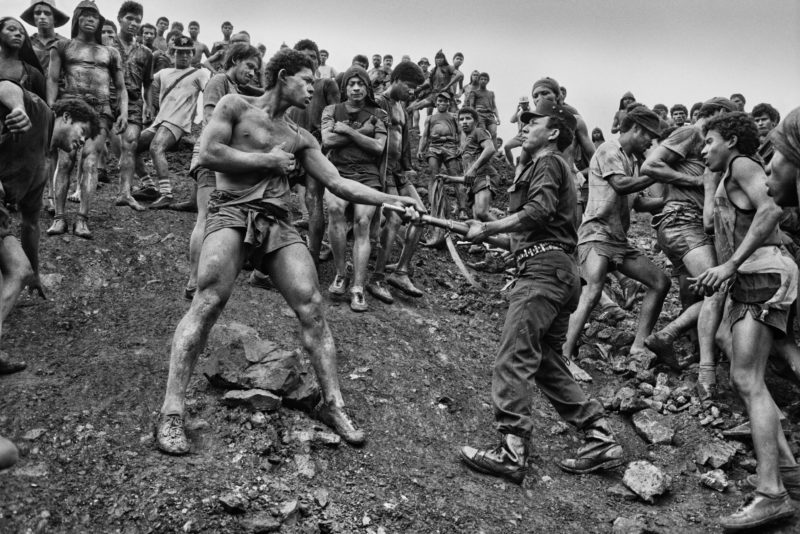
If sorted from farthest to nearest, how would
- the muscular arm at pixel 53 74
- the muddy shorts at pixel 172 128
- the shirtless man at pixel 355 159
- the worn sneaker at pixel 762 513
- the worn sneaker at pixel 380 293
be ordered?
1. the muddy shorts at pixel 172 128
2. the muscular arm at pixel 53 74
3. the worn sneaker at pixel 380 293
4. the shirtless man at pixel 355 159
5. the worn sneaker at pixel 762 513

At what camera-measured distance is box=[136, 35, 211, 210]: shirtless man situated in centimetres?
870

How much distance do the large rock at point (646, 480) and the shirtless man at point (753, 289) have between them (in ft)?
1.72

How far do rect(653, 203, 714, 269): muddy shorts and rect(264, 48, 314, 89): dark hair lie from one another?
3.77 metres

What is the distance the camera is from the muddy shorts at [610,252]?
6699mm

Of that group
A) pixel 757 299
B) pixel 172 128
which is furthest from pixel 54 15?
pixel 757 299

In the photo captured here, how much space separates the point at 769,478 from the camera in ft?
14.1

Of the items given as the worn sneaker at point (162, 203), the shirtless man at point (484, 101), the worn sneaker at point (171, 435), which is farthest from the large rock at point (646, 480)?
the shirtless man at point (484, 101)

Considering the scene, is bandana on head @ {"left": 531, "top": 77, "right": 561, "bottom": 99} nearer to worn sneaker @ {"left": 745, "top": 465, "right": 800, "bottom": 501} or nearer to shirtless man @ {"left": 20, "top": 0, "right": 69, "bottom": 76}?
worn sneaker @ {"left": 745, "top": 465, "right": 800, "bottom": 501}

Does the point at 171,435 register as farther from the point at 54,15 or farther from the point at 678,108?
the point at 678,108

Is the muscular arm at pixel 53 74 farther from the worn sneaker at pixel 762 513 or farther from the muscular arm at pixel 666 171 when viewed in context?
the worn sneaker at pixel 762 513

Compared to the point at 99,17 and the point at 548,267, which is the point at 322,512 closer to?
the point at 548,267

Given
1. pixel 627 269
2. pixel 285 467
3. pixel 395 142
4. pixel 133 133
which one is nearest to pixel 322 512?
pixel 285 467

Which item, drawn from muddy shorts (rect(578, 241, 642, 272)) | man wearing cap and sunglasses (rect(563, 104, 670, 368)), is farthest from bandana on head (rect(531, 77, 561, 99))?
muddy shorts (rect(578, 241, 642, 272))

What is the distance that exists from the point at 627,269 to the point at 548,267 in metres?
2.21
